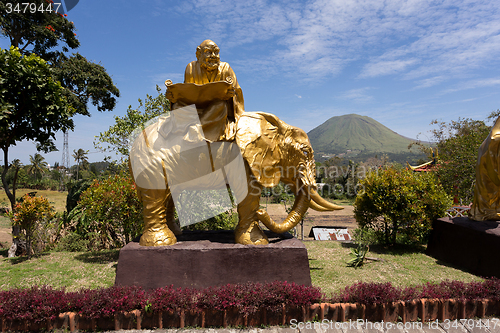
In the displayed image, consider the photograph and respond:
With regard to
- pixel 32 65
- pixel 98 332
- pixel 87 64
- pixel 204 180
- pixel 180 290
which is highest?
pixel 87 64

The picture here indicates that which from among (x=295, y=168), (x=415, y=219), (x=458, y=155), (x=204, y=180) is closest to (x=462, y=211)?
(x=415, y=219)

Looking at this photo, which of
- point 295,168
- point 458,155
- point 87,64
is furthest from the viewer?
point 87,64

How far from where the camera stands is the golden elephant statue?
3961 mm

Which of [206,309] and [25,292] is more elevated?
[25,292]

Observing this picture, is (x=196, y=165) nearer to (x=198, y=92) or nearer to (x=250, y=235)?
(x=198, y=92)

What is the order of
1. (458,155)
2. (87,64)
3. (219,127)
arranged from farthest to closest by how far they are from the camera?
(87,64)
(458,155)
(219,127)

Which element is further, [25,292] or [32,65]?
[32,65]

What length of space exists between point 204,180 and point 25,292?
2492 mm

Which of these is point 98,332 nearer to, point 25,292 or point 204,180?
point 25,292

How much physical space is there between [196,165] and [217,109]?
83 centimetres

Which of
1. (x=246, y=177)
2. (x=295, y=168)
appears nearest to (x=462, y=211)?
(x=295, y=168)

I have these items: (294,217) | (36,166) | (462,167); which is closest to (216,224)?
(294,217)

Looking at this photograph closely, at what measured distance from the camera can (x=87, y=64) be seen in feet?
38.5

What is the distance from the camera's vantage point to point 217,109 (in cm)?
400
